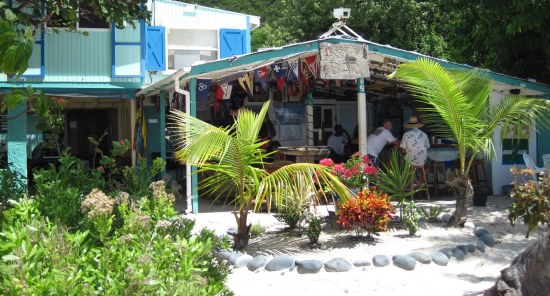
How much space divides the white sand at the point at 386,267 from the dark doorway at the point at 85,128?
9429 mm

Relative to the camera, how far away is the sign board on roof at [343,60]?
988 centimetres

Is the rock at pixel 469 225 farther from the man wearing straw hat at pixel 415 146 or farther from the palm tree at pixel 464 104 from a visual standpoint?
the man wearing straw hat at pixel 415 146

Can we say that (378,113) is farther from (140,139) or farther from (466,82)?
(466,82)

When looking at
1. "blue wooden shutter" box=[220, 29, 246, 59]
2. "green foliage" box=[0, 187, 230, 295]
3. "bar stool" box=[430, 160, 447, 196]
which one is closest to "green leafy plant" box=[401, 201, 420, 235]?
"bar stool" box=[430, 160, 447, 196]

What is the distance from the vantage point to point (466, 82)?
8.09 metres

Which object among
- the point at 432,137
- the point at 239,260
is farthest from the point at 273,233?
the point at 432,137

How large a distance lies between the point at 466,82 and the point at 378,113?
8.51 m

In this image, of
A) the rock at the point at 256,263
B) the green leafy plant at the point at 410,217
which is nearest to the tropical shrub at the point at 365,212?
the green leafy plant at the point at 410,217

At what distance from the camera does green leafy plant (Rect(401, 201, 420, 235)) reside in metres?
7.96

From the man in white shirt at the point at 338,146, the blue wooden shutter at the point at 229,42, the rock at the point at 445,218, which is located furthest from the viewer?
the blue wooden shutter at the point at 229,42

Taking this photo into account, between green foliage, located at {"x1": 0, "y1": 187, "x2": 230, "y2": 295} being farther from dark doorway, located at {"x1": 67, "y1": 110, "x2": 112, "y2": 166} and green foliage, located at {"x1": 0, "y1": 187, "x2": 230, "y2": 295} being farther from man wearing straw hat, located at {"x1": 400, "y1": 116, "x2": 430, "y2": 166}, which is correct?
dark doorway, located at {"x1": 67, "y1": 110, "x2": 112, "y2": 166}

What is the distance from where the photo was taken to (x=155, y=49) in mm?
13836

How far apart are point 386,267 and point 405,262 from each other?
216 millimetres

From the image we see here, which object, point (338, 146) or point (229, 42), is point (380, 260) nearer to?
point (338, 146)
